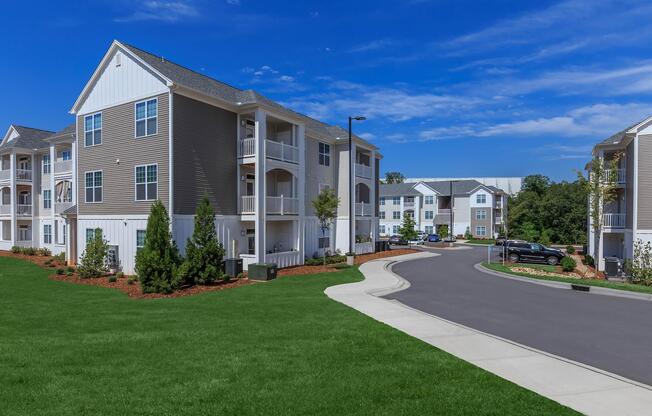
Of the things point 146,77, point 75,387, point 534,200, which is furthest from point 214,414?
point 534,200

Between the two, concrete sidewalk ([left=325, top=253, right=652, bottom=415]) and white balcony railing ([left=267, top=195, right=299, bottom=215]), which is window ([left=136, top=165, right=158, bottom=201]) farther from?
concrete sidewalk ([left=325, top=253, right=652, bottom=415])

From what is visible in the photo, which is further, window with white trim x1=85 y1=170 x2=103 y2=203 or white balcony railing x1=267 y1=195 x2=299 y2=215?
white balcony railing x1=267 y1=195 x2=299 y2=215

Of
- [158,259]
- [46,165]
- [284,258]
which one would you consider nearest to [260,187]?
[284,258]

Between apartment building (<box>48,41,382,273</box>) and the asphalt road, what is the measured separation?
9.60 m

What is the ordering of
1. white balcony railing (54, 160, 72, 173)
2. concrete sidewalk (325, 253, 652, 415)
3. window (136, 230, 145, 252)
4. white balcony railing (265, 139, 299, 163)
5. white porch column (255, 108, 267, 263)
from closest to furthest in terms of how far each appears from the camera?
concrete sidewalk (325, 253, 652, 415)
window (136, 230, 145, 252)
white porch column (255, 108, 267, 263)
white balcony railing (265, 139, 299, 163)
white balcony railing (54, 160, 72, 173)

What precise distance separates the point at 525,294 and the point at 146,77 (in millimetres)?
20755

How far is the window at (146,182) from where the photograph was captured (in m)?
20.8

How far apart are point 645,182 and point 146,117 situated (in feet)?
95.7

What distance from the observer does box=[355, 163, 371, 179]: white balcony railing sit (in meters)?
34.3

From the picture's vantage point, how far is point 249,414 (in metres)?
5.48

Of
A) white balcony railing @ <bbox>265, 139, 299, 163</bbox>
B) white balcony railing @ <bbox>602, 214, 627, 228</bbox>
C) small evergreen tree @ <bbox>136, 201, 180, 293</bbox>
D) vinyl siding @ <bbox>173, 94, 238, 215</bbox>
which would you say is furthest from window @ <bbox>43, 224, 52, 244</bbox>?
white balcony railing @ <bbox>602, 214, 627, 228</bbox>

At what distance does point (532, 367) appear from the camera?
7516 millimetres

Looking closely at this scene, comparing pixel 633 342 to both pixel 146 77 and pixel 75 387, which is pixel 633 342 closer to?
pixel 75 387

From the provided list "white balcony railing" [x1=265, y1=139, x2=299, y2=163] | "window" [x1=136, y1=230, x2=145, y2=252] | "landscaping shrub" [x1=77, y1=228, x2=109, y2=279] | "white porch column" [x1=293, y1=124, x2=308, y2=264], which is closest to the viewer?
"landscaping shrub" [x1=77, y1=228, x2=109, y2=279]
